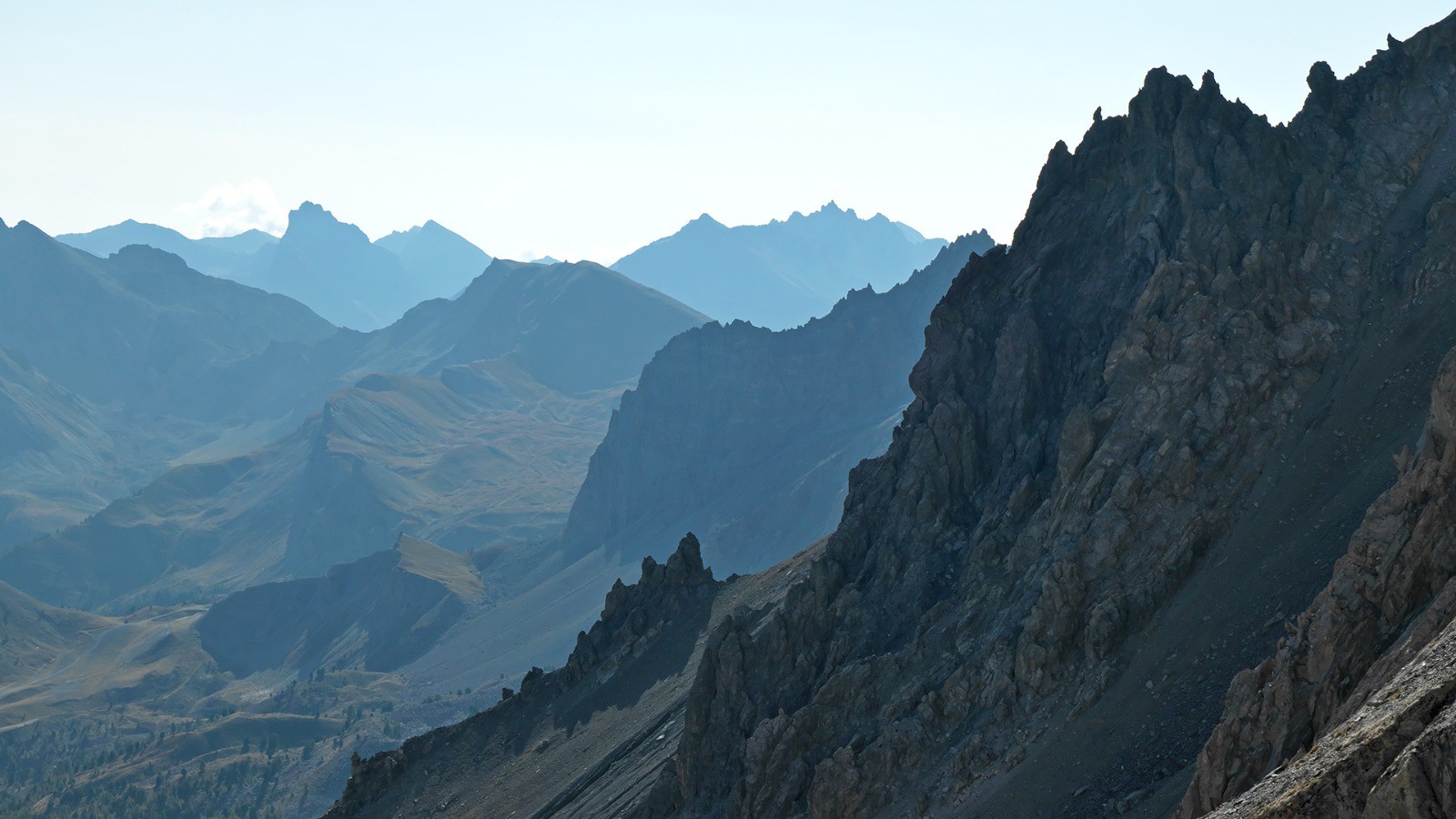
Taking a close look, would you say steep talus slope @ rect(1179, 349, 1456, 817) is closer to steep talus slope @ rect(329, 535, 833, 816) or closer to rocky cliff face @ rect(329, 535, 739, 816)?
steep talus slope @ rect(329, 535, 833, 816)

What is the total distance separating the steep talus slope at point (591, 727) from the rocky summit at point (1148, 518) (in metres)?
1.01

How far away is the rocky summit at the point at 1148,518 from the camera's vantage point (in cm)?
4781

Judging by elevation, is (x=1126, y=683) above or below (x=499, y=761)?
below

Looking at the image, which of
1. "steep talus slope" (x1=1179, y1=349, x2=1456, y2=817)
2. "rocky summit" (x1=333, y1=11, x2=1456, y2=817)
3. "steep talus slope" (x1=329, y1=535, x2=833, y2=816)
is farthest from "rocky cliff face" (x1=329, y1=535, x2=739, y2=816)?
"steep talus slope" (x1=1179, y1=349, x2=1456, y2=817)

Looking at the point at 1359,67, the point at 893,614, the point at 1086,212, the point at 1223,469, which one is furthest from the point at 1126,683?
the point at 1359,67

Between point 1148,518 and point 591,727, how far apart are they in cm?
5767

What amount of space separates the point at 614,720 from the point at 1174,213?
5973 centimetres

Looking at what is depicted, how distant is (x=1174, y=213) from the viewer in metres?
85.2

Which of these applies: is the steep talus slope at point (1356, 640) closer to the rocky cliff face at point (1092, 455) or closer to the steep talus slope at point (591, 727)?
the rocky cliff face at point (1092, 455)

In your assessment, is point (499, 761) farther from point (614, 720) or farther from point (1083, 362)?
point (1083, 362)

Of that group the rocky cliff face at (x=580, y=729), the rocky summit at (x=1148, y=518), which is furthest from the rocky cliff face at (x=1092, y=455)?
the rocky cliff face at (x=580, y=729)

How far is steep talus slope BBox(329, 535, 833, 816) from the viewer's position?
336 ft

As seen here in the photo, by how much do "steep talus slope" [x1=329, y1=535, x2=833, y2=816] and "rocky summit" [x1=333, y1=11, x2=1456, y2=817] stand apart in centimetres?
101

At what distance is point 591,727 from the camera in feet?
366
